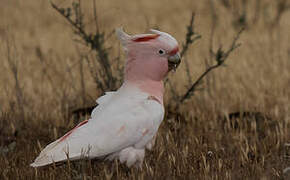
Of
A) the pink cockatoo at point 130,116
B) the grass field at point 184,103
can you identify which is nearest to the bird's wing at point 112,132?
the pink cockatoo at point 130,116

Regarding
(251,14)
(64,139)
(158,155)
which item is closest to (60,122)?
(158,155)

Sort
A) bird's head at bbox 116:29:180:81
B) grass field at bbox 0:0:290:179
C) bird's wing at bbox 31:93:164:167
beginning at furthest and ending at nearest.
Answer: grass field at bbox 0:0:290:179 → bird's head at bbox 116:29:180:81 → bird's wing at bbox 31:93:164:167

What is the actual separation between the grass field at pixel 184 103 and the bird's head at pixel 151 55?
0.58 meters

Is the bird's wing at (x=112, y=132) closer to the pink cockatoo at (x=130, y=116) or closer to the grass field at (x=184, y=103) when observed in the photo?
the pink cockatoo at (x=130, y=116)

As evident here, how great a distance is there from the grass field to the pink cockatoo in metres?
0.12

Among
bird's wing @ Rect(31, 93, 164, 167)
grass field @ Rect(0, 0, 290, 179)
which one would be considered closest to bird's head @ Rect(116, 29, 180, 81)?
bird's wing @ Rect(31, 93, 164, 167)

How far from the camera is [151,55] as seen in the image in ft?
11.1

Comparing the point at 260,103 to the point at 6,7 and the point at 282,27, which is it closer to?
the point at 282,27

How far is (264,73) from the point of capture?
6.58 metres

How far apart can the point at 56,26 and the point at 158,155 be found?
5987 mm

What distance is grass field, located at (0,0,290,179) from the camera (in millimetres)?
3576

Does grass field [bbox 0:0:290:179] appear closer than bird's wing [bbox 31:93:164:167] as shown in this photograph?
No

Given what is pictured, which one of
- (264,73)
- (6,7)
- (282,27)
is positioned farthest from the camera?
(6,7)

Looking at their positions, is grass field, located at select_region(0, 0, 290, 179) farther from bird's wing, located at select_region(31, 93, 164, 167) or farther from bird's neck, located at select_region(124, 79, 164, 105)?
bird's neck, located at select_region(124, 79, 164, 105)
